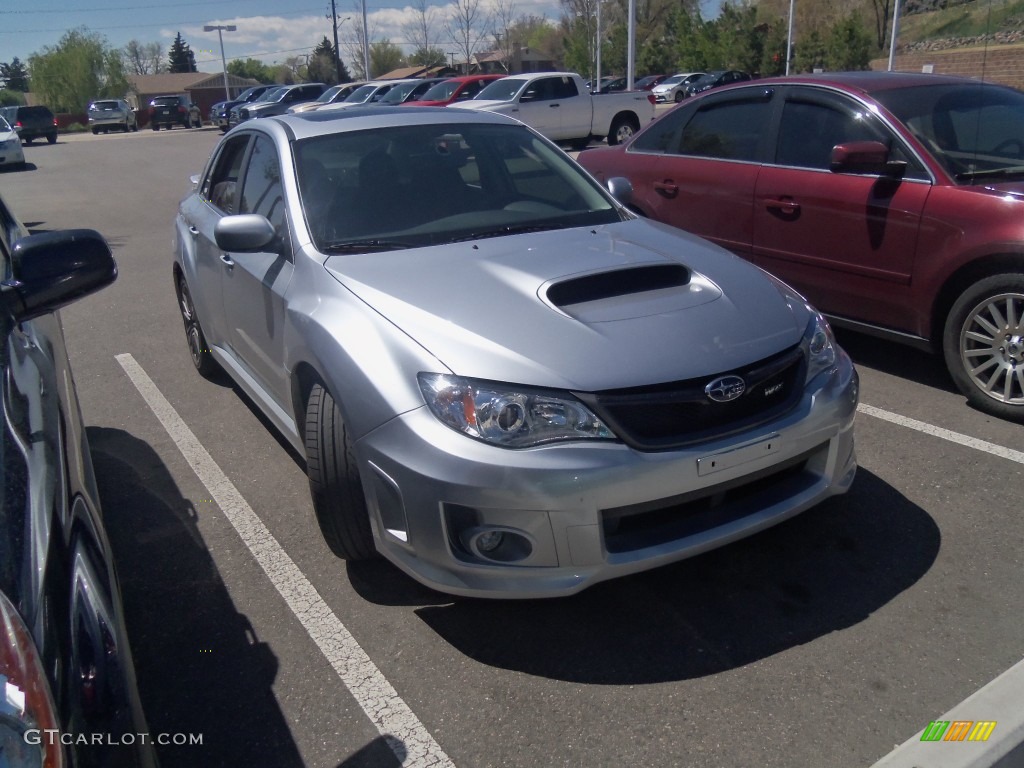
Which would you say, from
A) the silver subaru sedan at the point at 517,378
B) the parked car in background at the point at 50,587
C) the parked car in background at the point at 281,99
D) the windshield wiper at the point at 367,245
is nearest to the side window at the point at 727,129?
the silver subaru sedan at the point at 517,378

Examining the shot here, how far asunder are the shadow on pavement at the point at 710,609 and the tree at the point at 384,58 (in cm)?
8765

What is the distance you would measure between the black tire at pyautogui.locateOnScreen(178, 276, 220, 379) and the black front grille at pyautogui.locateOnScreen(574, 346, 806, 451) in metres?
3.57

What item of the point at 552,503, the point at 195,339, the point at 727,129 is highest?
the point at 727,129

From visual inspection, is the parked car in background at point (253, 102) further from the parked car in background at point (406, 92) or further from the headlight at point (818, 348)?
the headlight at point (818, 348)

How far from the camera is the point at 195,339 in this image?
584 cm

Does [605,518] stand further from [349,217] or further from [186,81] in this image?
[186,81]

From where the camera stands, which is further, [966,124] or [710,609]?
[966,124]

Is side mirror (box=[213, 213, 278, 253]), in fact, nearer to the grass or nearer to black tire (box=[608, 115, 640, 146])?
the grass

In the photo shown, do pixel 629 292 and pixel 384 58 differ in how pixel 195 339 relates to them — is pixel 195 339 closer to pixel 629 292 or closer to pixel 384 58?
pixel 629 292

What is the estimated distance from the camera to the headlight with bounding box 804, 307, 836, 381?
329 centimetres

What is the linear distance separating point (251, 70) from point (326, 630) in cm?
14575

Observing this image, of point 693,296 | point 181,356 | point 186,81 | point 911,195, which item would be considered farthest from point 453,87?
point 186,81

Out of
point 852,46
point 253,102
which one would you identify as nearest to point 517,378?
point 253,102

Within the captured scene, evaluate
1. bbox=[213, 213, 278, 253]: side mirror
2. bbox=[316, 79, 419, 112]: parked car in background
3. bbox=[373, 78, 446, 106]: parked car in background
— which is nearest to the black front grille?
bbox=[213, 213, 278, 253]: side mirror
